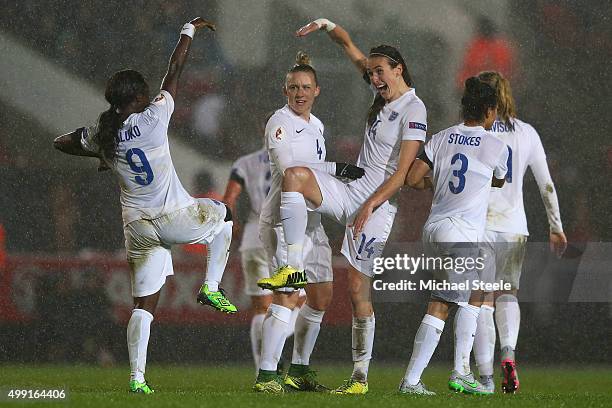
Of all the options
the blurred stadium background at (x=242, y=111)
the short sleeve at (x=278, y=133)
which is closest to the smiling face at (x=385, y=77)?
the short sleeve at (x=278, y=133)

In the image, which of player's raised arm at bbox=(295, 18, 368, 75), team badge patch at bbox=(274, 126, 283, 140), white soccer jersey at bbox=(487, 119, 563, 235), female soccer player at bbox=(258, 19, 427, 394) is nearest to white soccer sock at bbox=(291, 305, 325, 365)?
female soccer player at bbox=(258, 19, 427, 394)

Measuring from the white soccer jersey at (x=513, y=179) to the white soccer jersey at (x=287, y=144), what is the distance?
3.76 ft

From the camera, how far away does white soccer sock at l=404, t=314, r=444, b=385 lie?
21.9 feet

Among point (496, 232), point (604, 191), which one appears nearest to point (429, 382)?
point (496, 232)

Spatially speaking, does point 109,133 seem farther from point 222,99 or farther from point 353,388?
point 222,99

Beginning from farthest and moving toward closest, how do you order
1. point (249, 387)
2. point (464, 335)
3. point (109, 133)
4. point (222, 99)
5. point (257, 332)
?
point (222, 99)
point (257, 332)
point (249, 387)
point (464, 335)
point (109, 133)

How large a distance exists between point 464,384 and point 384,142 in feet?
4.44

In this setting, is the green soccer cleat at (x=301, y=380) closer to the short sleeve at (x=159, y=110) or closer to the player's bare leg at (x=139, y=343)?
the player's bare leg at (x=139, y=343)

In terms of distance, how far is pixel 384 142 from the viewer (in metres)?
6.96

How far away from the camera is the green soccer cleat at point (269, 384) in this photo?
22.2 ft

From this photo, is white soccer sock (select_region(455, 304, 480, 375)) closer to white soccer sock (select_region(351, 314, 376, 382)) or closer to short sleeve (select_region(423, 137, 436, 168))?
white soccer sock (select_region(351, 314, 376, 382))

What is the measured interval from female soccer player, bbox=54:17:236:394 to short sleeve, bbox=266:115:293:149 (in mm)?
472

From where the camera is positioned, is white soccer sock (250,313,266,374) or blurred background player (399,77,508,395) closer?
blurred background player (399,77,508,395)

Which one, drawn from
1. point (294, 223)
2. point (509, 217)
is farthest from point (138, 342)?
point (509, 217)
